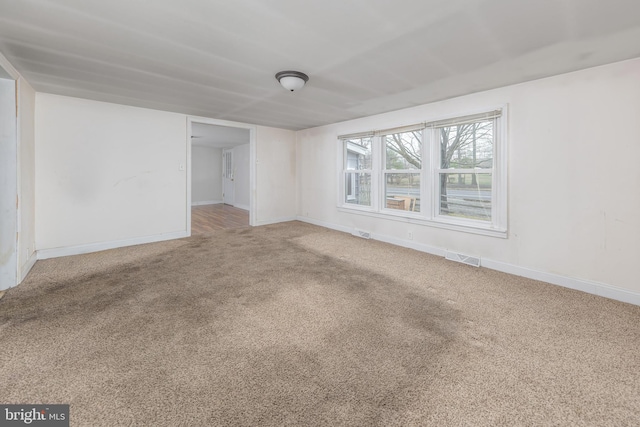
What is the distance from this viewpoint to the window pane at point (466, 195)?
3611 mm

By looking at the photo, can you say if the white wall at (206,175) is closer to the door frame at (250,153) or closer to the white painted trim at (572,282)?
the door frame at (250,153)

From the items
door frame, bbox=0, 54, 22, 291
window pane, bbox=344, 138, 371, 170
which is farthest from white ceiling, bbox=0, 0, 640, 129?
window pane, bbox=344, 138, 371, 170

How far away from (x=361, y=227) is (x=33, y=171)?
16.2ft

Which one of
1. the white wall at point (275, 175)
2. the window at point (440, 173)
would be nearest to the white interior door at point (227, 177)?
the white wall at point (275, 175)

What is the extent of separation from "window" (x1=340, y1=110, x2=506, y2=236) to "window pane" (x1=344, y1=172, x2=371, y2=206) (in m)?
0.02

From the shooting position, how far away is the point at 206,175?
32.9 feet

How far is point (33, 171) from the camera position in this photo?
3.55m

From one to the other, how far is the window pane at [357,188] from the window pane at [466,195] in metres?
1.51

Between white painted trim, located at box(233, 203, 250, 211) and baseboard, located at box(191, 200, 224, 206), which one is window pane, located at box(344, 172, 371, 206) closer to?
white painted trim, located at box(233, 203, 250, 211)

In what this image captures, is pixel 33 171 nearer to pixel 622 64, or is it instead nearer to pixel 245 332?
pixel 245 332

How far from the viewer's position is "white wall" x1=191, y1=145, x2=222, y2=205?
978cm

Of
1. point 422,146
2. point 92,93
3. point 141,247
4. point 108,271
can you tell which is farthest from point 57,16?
point 422,146

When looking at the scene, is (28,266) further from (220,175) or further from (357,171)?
(220,175)

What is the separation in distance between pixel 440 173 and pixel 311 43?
8.83 ft
